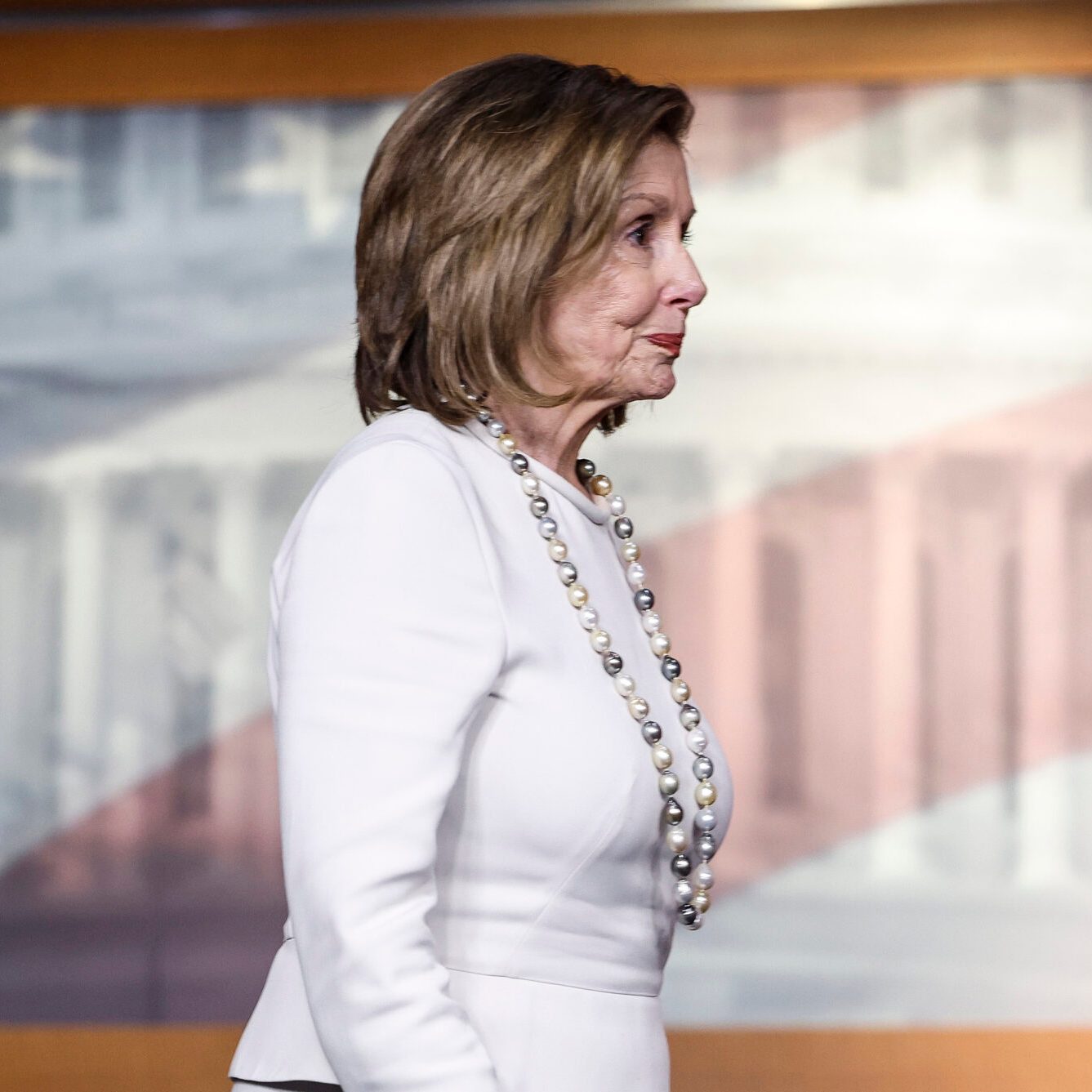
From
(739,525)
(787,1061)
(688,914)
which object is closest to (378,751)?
(688,914)

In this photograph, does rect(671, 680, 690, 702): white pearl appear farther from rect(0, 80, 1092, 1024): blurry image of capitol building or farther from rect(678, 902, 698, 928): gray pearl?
rect(0, 80, 1092, 1024): blurry image of capitol building

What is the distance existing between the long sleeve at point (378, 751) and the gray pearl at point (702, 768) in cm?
24

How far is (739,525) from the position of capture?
2631mm

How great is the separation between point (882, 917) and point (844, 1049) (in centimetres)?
23

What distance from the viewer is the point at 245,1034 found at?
3.34 feet

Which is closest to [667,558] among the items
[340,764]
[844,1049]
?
[844,1049]

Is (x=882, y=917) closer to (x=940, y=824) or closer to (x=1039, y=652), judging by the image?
(x=940, y=824)

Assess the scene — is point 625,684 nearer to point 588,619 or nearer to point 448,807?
point 588,619

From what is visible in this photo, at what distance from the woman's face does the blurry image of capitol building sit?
4.65 ft

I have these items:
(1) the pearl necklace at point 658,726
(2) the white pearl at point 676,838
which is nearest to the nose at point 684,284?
(1) the pearl necklace at point 658,726

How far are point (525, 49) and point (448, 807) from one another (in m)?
1.96

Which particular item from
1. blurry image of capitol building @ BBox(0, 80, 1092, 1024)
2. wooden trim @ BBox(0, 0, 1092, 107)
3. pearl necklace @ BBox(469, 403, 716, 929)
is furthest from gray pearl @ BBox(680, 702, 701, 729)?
wooden trim @ BBox(0, 0, 1092, 107)

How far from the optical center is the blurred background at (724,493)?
8.46ft

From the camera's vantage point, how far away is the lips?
120 centimetres
